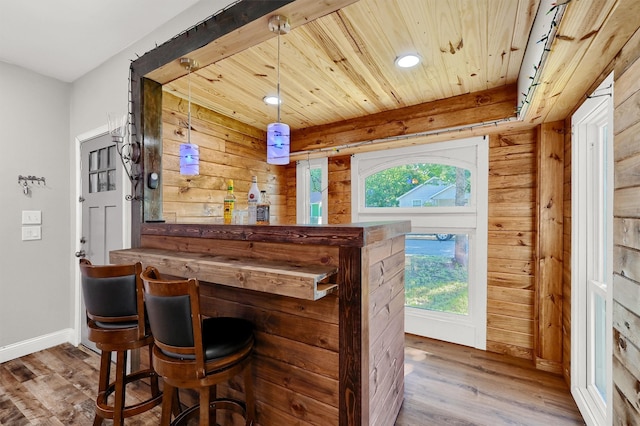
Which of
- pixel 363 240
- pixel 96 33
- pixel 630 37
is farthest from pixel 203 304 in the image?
pixel 630 37

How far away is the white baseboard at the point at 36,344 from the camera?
271 cm

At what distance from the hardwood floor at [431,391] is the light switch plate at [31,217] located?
127cm

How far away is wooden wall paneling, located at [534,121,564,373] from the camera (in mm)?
2453

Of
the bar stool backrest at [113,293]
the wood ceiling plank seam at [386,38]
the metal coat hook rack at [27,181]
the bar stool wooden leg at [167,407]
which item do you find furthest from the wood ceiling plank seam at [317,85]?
the metal coat hook rack at [27,181]

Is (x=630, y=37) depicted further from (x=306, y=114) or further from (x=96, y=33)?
(x=96, y=33)

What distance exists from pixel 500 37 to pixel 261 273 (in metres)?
2.10

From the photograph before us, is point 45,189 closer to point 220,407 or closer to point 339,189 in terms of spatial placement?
point 220,407

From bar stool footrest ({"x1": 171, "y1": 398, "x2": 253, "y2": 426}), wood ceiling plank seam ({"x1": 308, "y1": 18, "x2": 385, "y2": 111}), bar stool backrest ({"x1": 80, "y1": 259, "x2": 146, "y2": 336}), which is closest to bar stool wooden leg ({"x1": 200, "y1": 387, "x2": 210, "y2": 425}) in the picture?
bar stool footrest ({"x1": 171, "y1": 398, "x2": 253, "y2": 426})

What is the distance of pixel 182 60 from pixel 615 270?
2790 millimetres

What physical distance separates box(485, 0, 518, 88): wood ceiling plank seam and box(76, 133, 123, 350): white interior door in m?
2.95

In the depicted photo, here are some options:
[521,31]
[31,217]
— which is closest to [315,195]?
[521,31]

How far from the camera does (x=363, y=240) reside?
1.32 metres

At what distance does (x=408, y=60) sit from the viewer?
2201 millimetres

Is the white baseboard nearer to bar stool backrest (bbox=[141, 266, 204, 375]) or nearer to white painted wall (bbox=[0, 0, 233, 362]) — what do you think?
white painted wall (bbox=[0, 0, 233, 362])
